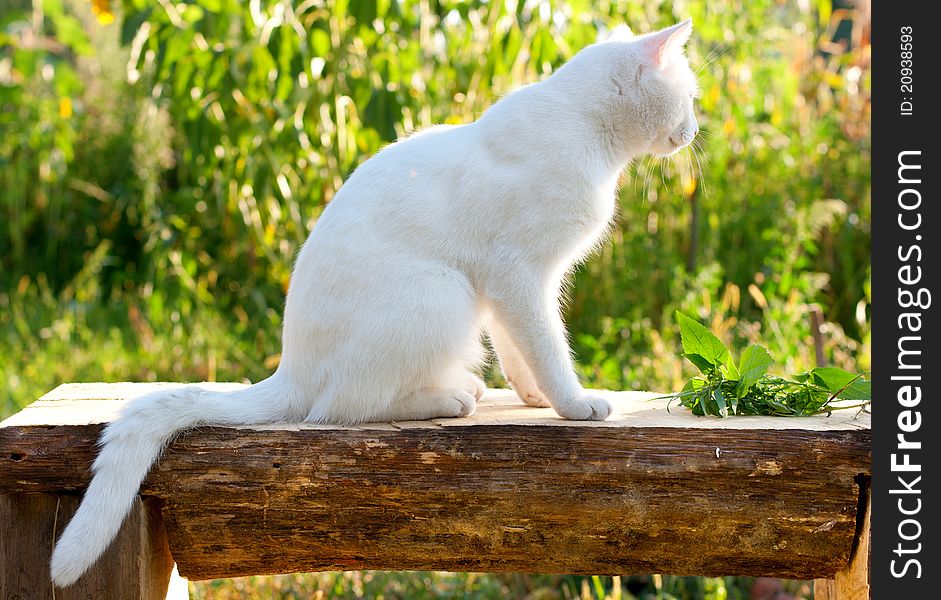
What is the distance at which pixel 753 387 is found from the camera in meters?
2.20

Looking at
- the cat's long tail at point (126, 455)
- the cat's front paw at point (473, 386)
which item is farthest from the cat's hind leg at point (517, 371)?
the cat's long tail at point (126, 455)

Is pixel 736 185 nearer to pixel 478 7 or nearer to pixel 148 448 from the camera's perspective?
pixel 478 7

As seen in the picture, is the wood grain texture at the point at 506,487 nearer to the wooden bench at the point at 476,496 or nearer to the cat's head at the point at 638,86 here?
the wooden bench at the point at 476,496

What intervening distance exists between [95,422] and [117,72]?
5.62 metres

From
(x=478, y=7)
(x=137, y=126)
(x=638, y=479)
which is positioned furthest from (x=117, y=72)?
(x=638, y=479)

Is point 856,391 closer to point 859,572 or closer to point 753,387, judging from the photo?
point 753,387

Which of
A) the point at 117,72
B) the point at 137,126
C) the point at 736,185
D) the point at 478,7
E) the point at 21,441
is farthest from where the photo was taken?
the point at 117,72

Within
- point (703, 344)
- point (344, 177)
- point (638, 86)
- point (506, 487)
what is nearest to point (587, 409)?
point (506, 487)

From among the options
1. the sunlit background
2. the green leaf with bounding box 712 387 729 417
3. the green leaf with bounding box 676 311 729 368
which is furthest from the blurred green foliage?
the green leaf with bounding box 712 387 729 417

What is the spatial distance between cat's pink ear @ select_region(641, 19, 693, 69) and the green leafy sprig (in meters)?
0.56

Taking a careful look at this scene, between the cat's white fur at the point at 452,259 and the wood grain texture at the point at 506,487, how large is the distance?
9cm

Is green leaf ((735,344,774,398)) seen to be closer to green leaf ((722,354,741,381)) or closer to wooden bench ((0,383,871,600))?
green leaf ((722,354,741,381))

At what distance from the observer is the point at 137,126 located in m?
5.77

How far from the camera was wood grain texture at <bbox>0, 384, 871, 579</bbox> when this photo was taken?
6.30 feet
